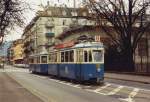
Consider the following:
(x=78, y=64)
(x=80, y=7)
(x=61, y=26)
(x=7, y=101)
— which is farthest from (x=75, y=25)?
(x=7, y=101)

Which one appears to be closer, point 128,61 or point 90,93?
point 90,93

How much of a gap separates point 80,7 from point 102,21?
3213mm

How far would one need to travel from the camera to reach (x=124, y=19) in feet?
181

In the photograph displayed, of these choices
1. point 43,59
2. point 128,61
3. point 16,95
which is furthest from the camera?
point 128,61

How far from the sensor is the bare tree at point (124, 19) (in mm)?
53188

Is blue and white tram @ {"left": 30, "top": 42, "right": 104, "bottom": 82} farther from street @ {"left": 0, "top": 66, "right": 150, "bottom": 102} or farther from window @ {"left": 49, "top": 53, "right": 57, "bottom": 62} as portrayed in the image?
window @ {"left": 49, "top": 53, "right": 57, "bottom": 62}

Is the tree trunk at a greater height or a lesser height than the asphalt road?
greater

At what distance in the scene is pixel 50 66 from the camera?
46.0m

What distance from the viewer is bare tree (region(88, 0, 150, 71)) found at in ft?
174

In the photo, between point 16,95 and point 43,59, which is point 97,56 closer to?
point 16,95

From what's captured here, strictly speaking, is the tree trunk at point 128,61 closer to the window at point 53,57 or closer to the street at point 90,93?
the window at point 53,57

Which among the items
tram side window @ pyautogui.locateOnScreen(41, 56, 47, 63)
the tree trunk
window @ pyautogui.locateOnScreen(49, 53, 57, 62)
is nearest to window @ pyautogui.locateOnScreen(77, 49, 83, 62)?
window @ pyautogui.locateOnScreen(49, 53, 57, 62)

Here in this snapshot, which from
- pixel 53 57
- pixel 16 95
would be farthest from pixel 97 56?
pixel 53 57

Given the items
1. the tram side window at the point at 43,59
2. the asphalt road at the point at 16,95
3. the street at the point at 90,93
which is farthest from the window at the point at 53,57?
the asphalt road at the point at 16,95
